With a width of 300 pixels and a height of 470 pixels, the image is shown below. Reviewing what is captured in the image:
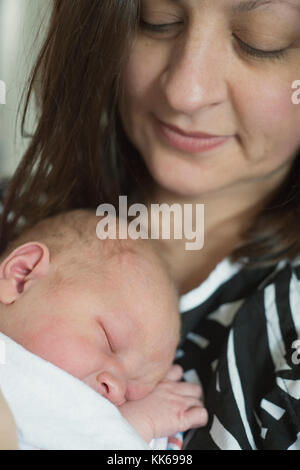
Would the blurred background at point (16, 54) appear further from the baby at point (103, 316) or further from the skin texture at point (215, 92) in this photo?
the baby at point (103, 316)

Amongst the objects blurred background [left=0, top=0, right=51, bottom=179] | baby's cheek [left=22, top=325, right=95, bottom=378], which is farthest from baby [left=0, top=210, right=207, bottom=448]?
blurred background [left=0, top=0, right=51, bottom=179]

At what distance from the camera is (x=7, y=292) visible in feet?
2.89

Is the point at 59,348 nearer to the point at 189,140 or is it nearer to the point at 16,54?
the point at 189,140

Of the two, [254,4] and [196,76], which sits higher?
[254,4]

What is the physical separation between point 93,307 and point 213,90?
→ 0.40 m

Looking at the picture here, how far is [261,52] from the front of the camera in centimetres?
94

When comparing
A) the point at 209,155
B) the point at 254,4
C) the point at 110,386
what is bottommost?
the point at 110,386

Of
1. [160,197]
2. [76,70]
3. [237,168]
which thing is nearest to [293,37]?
[237,168]

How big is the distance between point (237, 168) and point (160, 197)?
242 mm

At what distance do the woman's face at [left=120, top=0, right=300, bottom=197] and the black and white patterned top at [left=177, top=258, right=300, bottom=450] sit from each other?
19cm

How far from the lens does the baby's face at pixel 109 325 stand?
846 mm

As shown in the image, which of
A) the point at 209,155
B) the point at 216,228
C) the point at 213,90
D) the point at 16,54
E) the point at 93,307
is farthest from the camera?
the point at 16,54

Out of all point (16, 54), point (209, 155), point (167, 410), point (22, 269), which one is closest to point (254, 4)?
point (209, 155)

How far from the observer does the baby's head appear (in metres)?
0.85
